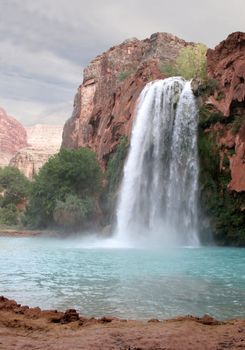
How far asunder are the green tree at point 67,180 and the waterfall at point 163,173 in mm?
7144

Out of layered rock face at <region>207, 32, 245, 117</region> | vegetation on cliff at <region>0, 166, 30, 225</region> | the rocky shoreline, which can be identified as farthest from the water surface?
vegetation on cliff at <region>0, 166, 30, 225</region>

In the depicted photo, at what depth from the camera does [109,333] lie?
4.62 metres

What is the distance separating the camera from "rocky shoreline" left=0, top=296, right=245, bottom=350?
4.18m

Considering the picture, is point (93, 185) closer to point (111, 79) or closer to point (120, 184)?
point (120, 184)

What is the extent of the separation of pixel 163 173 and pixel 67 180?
41.7ft

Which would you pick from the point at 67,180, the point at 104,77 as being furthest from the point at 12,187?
the point at 67,180

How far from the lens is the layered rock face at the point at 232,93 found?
2883 cm

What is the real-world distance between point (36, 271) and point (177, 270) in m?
4.28

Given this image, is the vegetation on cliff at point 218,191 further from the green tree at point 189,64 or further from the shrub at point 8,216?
the shrub at point 8,216

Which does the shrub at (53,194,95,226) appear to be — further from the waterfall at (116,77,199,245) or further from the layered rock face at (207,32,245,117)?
the layered rock face at (207,32,245,117)

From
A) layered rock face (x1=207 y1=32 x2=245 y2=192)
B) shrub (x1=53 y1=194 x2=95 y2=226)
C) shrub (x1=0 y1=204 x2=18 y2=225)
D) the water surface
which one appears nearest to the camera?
the water surface

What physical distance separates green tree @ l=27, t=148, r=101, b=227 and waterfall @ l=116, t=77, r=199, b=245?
7.14 m

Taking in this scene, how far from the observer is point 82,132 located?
58625 millimetres

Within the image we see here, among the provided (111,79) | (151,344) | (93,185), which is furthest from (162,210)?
(111,79)
